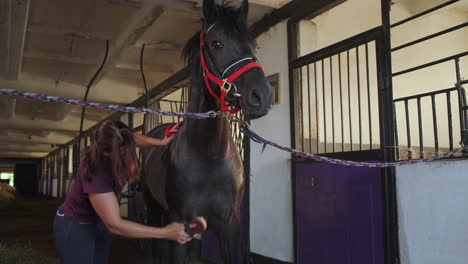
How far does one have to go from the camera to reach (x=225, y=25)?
1.89 metres

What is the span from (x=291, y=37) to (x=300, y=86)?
0.42 meters

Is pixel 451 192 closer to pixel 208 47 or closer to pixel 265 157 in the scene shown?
pixel 208 47

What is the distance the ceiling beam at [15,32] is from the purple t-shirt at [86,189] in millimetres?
2335

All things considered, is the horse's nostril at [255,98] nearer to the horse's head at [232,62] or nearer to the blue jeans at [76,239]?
the horse's head at [232,62]

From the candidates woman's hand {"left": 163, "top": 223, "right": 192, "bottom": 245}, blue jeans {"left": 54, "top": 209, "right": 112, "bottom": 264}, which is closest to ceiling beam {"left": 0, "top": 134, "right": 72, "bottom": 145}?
blue jeans {"left": 54, "top": 209, "right": 112, "bottom": 264}

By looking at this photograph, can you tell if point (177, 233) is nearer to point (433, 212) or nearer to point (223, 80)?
point (223, 80)

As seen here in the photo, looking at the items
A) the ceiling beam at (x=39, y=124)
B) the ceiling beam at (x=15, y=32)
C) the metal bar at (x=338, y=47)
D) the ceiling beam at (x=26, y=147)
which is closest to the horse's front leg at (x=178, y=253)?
the metal bar at (x=338, y=47)

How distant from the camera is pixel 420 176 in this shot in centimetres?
232

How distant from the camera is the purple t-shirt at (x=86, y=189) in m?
1.44

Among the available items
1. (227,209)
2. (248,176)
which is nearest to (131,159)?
(227,209)

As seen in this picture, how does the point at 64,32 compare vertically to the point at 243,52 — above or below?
above

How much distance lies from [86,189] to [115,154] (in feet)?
0.51

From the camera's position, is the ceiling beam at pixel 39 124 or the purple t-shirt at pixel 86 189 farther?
the ceiling beam at pixel 39 124

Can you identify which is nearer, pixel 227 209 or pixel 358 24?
pixel 227 209
